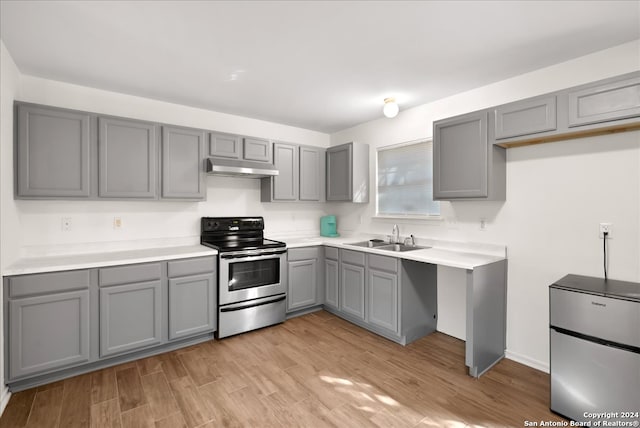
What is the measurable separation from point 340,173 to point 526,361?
2873 millimetres

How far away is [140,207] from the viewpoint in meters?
3.29

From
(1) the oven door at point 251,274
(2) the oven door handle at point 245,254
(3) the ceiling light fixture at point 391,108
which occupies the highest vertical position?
(3) the ceiling light fixture at point 391,108

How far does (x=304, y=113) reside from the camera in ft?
12.8

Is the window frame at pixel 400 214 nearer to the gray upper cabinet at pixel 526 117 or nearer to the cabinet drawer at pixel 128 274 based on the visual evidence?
the gray upper cabinet at pixel 526 117

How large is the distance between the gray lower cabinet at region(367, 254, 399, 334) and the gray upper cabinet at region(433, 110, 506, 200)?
859 millimetres

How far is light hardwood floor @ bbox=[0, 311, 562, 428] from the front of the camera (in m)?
2.02

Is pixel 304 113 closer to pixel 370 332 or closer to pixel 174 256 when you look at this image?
pixel 174 256

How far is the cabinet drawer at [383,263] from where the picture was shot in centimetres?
309

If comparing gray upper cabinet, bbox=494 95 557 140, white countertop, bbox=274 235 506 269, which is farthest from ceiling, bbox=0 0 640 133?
white countertop, bbox=274 235 506 269

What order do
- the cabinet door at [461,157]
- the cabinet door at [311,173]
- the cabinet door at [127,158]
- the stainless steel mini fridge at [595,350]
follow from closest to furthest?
the stainless steel mini fridge at [595,350] < the cabinet door at [461,157] < the cabinet door at [127,158] < the cabinet door at [311,173]

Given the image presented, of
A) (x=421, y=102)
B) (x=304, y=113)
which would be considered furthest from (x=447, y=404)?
(x=304, y=113)

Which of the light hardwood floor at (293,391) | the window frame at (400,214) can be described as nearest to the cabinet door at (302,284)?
the light hardwood floor at (293,391)

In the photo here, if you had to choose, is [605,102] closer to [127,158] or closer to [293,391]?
[293,391]

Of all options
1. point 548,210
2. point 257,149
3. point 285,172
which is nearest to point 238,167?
point 257,149
